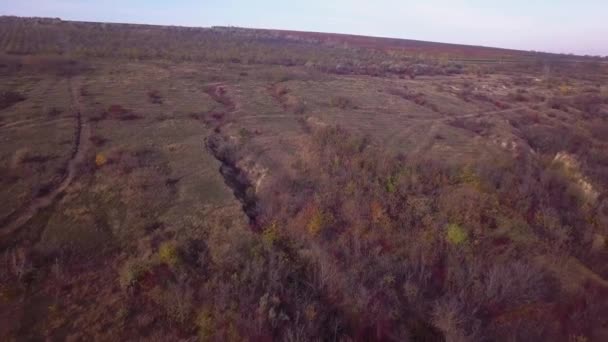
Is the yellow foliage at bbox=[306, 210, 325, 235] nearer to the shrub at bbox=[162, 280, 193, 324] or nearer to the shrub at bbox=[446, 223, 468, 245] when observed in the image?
the shrub at bbox=[446, 223, 468, 245]

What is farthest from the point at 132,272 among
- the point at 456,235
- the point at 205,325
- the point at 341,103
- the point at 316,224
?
the point at 341,103

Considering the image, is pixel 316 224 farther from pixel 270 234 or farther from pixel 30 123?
pixel 30 123

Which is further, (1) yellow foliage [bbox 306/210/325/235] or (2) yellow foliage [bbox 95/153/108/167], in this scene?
(2) yellow foliage [bbox 95/153/108/167]

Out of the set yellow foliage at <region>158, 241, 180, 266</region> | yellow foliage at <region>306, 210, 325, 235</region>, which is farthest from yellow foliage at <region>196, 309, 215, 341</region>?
yellow foliage at <region>306, 210, 325, 235</region>

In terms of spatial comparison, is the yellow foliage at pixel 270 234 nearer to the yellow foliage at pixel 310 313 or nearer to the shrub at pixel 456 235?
the yellow foliage at pixel 310 313

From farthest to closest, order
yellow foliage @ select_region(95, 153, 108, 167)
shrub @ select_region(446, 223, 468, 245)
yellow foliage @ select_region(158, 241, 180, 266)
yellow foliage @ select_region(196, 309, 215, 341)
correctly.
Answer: yellow foliage @ select_region(95, 153, 108, 167), shrub @ select_region(446, 223, 468, 245), yellow foliage @ select_region(158, 241, 180, 266), yellow foliage @ select_region(196, 309, 215, 341)

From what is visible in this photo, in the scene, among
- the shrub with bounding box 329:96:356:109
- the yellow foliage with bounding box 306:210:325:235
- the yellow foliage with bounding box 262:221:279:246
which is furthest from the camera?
the shrub with bounding box 329:96:356:109

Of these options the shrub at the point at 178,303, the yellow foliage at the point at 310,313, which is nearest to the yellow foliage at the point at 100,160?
the shrub at the point at 178,303
